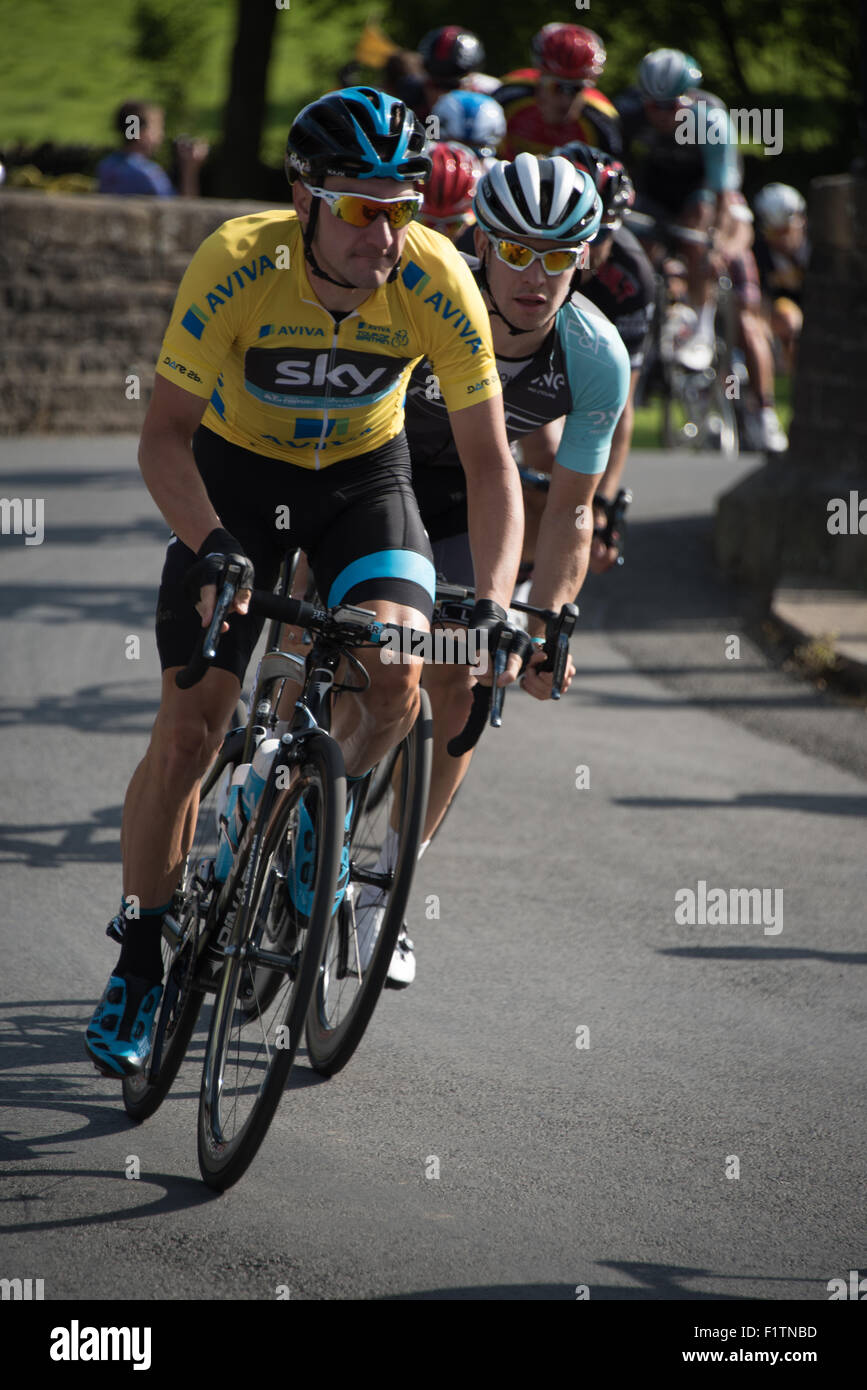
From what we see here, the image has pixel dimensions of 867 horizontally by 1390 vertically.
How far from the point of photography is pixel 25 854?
19.1 feet

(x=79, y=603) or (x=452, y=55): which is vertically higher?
(x=452, y=55)

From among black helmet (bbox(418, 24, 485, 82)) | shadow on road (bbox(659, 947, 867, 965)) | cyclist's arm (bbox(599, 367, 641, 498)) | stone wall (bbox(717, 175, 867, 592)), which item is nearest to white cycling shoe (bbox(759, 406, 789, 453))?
stone wall (bbox(717, 175, 867, 592))

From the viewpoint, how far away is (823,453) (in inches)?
426

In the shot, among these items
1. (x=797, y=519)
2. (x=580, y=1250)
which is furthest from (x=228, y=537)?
(x=797, y=519)

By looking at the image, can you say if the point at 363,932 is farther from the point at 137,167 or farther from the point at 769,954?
the point at 137,167

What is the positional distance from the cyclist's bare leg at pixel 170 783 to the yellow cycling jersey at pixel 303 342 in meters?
0.66

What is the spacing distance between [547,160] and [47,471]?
891cm

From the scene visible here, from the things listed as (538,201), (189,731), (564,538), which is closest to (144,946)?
(189,731)

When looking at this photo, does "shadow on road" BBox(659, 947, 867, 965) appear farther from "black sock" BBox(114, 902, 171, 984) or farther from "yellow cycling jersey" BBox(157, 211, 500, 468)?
"yellow cycling jersey" BBox(157, 211, 500, 468)

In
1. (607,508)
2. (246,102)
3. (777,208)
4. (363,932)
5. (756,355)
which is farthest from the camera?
(246,102)

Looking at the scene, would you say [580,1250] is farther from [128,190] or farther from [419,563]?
[128,190]

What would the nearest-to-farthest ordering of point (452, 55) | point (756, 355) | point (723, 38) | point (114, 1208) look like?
point (114, 1208) → point (452, 55) → point (756, 355) → point (723, 38)

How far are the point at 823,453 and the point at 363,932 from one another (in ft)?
24.0

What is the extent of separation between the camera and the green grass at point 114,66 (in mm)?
39562
